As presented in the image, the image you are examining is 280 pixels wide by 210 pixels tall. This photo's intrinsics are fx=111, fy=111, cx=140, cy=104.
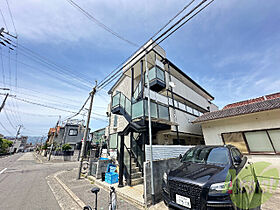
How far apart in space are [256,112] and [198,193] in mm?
6994

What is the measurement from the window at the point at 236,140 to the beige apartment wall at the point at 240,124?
257 millimetres

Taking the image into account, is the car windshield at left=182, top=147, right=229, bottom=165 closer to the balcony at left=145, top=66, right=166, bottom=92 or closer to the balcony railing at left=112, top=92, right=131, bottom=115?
the balcony railing at left=112, top=92, right=131, bottom=115

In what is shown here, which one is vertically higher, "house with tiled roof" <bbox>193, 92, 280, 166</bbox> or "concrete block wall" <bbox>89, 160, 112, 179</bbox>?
"house with tiled roof" <bbox>193, 92, 280, 166</bbox>

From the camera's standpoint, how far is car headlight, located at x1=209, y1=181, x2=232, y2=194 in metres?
2.23

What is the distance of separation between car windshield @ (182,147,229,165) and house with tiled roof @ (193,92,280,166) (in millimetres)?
5002

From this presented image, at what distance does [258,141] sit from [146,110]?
674cm

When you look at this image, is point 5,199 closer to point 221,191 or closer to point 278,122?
point 221,191

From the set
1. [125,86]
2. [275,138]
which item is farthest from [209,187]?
[125,86]

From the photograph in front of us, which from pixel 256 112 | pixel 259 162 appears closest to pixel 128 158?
pixel 259 162

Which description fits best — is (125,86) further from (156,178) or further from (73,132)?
(73,132)

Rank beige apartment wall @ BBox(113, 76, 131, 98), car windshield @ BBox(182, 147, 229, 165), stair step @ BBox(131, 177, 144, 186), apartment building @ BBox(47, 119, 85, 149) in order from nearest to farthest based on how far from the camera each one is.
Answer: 1. car windshield @ BBox(182, 147, 229, 165)
2. stair step @ BBox(131, 177, 144, 186)
3. beige apartment wall @ BBox(113, 76, 131, 98)
4. apartment building @ BBox(47, 119, 85, 149)

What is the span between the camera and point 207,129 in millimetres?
8492

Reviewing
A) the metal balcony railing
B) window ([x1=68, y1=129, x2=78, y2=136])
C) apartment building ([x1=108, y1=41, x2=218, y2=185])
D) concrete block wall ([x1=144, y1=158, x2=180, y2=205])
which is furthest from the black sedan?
window ([x1=68, y1=129, x2=78, y2=136])

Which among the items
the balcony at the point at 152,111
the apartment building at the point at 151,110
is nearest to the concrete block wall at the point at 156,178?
the apartment building at the point at 151,110
